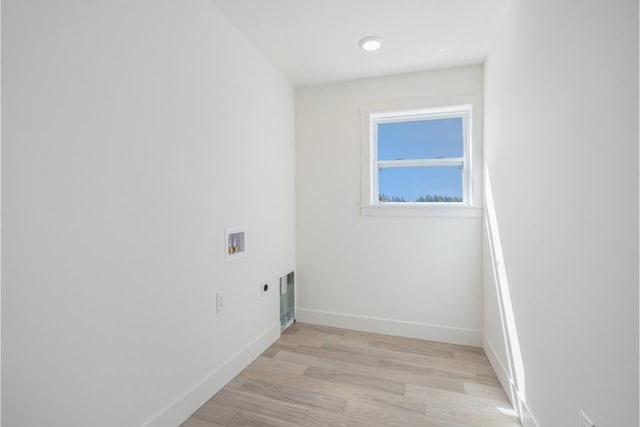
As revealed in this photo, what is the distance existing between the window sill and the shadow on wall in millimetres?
155

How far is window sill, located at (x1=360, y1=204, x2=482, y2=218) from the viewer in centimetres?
256

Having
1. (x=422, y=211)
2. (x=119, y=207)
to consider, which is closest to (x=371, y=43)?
(x=422, y=211)

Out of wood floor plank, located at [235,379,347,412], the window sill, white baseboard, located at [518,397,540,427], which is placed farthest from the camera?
the window sill

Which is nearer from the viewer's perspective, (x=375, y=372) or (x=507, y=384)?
(x=507, y=384)

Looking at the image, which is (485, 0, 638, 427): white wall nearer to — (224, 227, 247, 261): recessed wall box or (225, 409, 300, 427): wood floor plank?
(225, 409, 300, 427): wood floor plank

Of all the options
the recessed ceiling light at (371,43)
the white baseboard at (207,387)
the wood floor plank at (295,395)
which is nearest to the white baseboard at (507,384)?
the wood floor plank at (295,395)

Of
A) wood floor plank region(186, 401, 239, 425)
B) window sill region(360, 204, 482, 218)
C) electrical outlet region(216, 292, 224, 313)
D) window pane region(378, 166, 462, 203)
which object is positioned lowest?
wood floor plank region(186, 401, 239, 425)

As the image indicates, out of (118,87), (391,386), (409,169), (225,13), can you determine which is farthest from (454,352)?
(225,13)

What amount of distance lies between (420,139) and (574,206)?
5.87 ft

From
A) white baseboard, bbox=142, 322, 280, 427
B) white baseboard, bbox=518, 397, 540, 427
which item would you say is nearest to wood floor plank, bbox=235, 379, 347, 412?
white baseboard, bbox=142, 322, 280, 427

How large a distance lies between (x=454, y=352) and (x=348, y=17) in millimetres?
2662

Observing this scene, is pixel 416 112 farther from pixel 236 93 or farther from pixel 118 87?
pixel 118 87

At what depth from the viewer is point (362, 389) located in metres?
1.93

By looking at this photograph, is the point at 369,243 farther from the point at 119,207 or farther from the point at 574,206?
the point at 119,207
